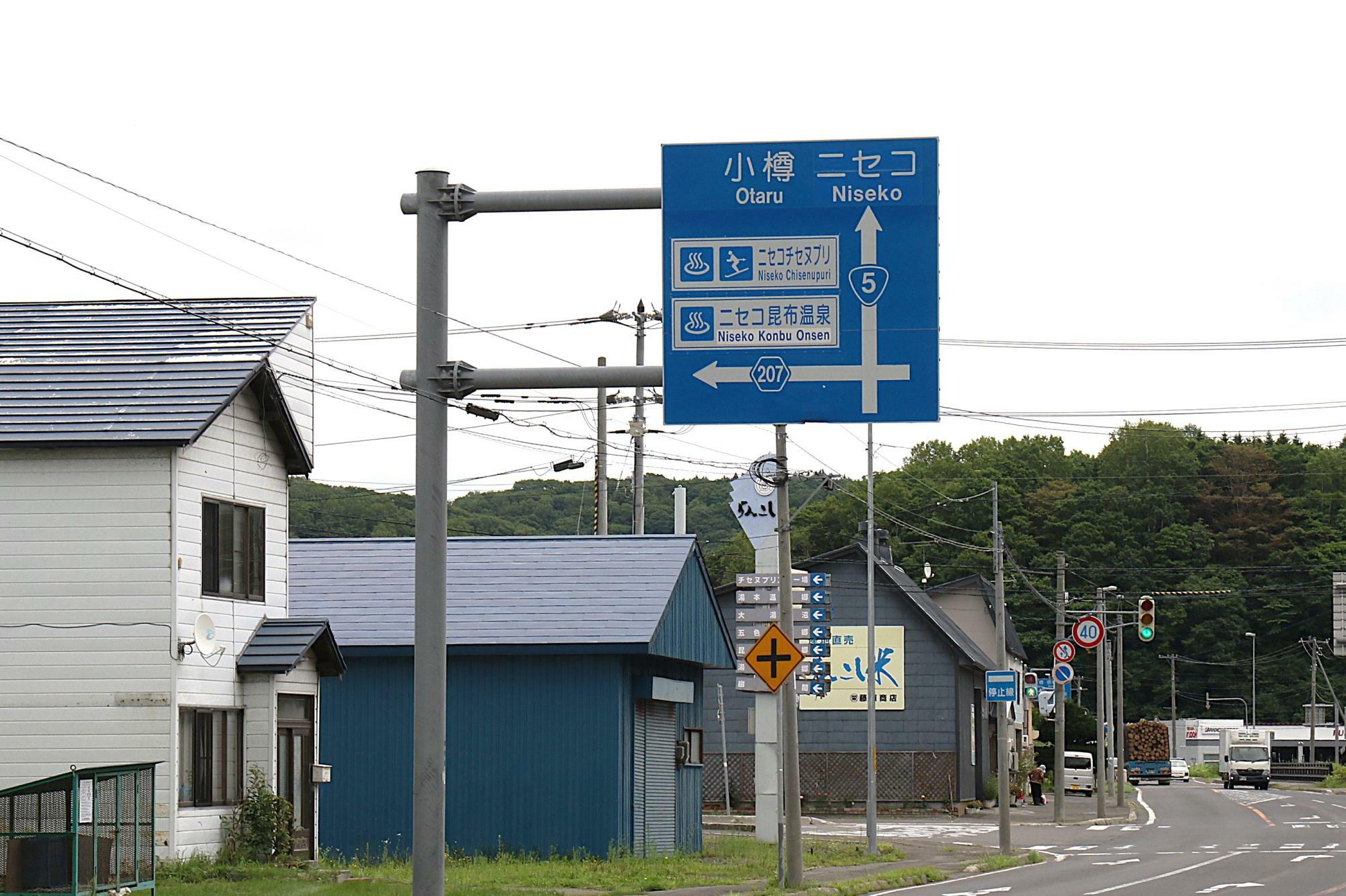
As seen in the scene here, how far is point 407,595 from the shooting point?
3028 centimetres

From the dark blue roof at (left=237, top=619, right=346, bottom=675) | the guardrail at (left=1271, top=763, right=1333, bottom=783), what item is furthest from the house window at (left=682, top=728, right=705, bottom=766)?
the guardrail at (left=1271, top=763, right=1333, bottom=783)

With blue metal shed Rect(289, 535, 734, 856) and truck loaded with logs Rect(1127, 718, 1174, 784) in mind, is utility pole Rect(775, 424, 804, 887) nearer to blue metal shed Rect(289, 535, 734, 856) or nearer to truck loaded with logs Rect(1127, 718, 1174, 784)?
blue metal shed Rect(289, 535, 734, 856)

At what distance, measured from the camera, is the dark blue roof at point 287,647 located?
23578 mm

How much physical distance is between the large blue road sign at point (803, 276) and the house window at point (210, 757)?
12.0 metres

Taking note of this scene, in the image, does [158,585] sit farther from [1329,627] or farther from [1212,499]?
[1329,627]

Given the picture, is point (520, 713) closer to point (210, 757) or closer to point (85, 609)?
point (210, 757)

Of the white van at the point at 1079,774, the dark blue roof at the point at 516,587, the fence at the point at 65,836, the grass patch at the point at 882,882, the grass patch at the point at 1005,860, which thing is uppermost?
the dark blue roof at the point at 516,587

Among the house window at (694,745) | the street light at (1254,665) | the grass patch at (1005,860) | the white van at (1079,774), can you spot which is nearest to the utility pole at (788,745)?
the grass patch at (1005,860)

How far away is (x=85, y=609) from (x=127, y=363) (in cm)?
367

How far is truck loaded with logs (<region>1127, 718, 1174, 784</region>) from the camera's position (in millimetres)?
97312

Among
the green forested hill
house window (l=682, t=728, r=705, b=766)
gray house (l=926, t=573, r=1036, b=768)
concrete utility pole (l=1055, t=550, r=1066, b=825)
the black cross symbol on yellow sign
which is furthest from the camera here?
the green forested hill

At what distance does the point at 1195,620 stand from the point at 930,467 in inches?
933

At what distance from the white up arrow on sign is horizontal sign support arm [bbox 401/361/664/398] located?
1.17 metres

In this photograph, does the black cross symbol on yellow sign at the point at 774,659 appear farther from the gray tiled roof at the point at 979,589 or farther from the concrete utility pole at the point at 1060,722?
the gray tiled roof at the point at 979,589
